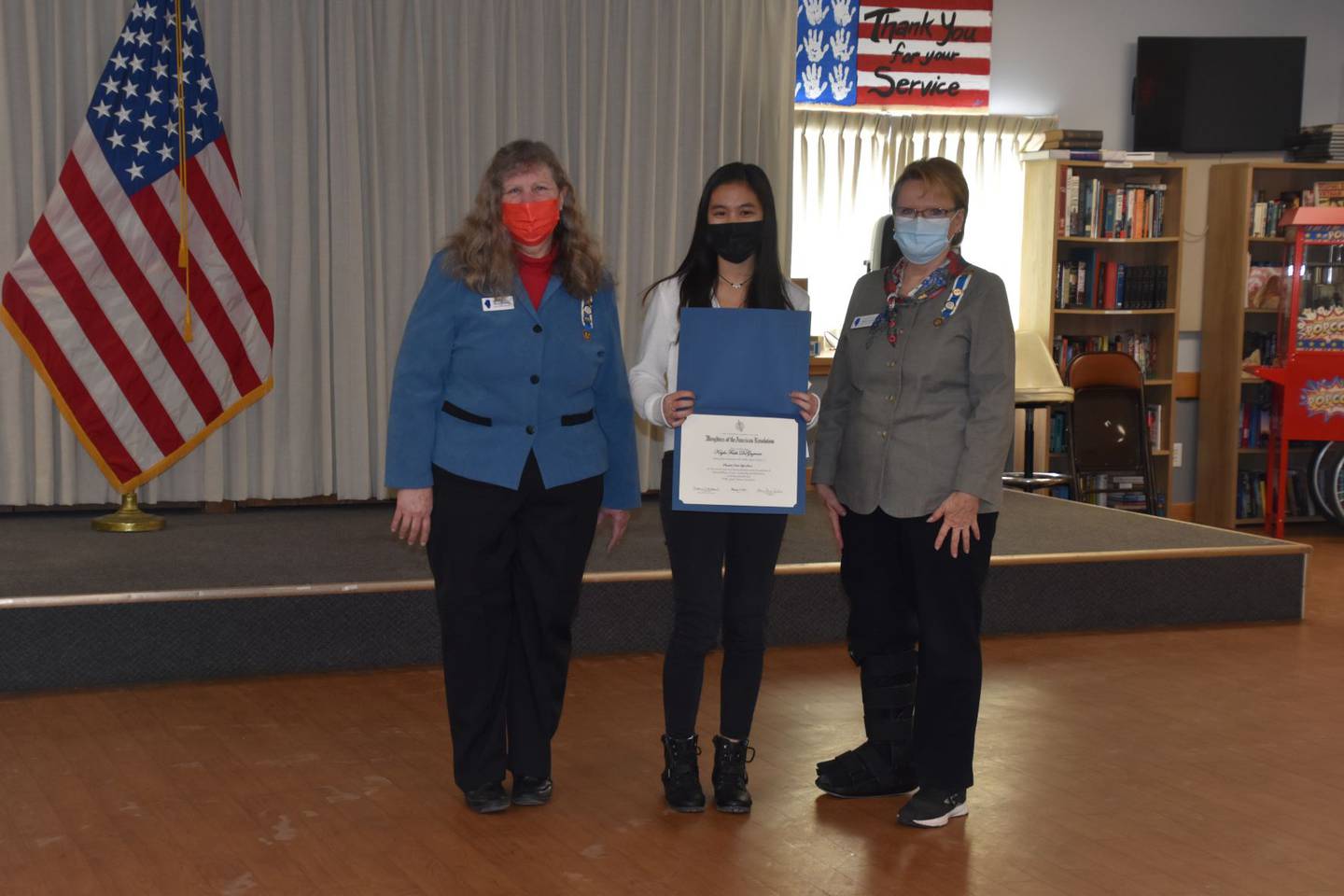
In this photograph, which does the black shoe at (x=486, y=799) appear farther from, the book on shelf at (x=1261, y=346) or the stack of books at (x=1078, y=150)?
the book on shelf at (x=1261, y=346)

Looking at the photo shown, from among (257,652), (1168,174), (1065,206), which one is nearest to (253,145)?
(257,652)

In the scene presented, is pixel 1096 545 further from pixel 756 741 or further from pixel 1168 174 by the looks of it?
pixel 1168 174

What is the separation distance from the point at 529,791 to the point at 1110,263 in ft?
17.9

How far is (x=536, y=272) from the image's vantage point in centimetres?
294

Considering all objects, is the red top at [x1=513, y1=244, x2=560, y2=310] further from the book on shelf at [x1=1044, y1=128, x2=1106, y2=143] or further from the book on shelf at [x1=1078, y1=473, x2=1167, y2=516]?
the book on shelf at [x1=1078, y1=473, x2=1167, y2=516]

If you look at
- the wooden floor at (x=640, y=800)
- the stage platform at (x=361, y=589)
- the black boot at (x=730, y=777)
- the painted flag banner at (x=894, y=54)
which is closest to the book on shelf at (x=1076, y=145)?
the painted flag banner at (x=894, y=54)

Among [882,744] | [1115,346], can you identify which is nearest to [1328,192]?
[1115,346]

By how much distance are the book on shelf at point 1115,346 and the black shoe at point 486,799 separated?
526cm

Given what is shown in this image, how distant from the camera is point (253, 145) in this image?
19.5 feet

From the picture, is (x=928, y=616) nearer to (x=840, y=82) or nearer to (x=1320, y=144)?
(x=840, y=82)

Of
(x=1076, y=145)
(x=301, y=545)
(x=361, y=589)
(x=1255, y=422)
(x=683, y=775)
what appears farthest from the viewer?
(x=1255, y=422)

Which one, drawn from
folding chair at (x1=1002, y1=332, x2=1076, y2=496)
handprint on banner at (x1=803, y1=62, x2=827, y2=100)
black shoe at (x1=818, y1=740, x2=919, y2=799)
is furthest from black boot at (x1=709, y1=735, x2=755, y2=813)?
handprint on banner at (x1=803, y1=62, x2=827, y2=100)

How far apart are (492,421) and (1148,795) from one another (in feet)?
5.59

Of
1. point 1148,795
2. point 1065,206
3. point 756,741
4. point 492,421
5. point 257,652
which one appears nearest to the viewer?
point 492,421
